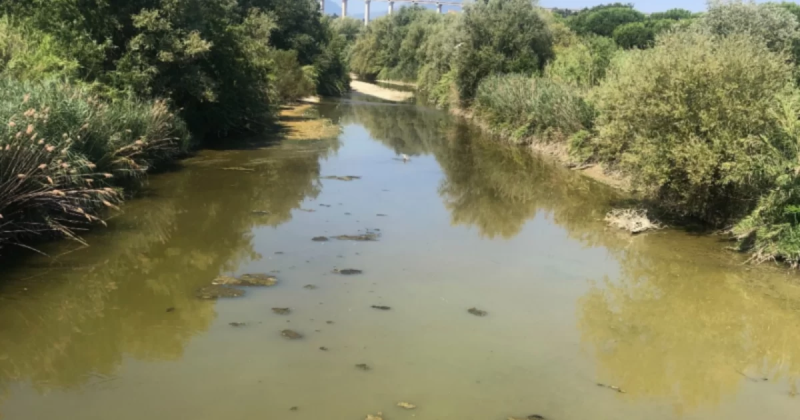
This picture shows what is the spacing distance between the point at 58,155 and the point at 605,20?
75.9m

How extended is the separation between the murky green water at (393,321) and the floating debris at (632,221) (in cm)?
33

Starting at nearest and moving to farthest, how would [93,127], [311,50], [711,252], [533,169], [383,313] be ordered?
[383,313] < [711,252] < [93,127] < [533,169] < [311,50]

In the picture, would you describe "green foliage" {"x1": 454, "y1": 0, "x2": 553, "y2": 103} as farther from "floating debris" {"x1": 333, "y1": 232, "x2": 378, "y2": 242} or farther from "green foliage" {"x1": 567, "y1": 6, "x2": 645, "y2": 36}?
"green foliage" {"x1": 567, "y1": 6, "x2": 645, "y2": 36}

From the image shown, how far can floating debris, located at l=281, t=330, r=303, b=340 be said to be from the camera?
302 inches

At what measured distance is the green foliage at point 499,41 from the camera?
33406mm

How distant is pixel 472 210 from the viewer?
15.1 meters

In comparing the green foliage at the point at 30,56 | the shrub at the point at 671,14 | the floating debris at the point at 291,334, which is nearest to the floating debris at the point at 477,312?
the floating debris at the point at 291,334

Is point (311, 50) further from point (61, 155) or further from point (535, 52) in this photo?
point (61, 155)

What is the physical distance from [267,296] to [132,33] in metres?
13.4

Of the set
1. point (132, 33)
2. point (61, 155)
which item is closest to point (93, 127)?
point (61, 155)

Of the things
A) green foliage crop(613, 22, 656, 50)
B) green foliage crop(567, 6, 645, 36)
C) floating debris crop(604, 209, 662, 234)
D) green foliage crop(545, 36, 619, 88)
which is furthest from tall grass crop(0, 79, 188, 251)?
A: green foliage crop(567, 6, 645, 36)

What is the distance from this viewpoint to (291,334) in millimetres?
7734

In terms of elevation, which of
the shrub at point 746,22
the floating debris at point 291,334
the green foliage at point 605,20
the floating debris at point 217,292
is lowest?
the floating debris at point 291,334

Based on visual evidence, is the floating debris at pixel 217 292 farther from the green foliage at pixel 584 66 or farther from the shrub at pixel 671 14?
the shrub at pixel 671 14
